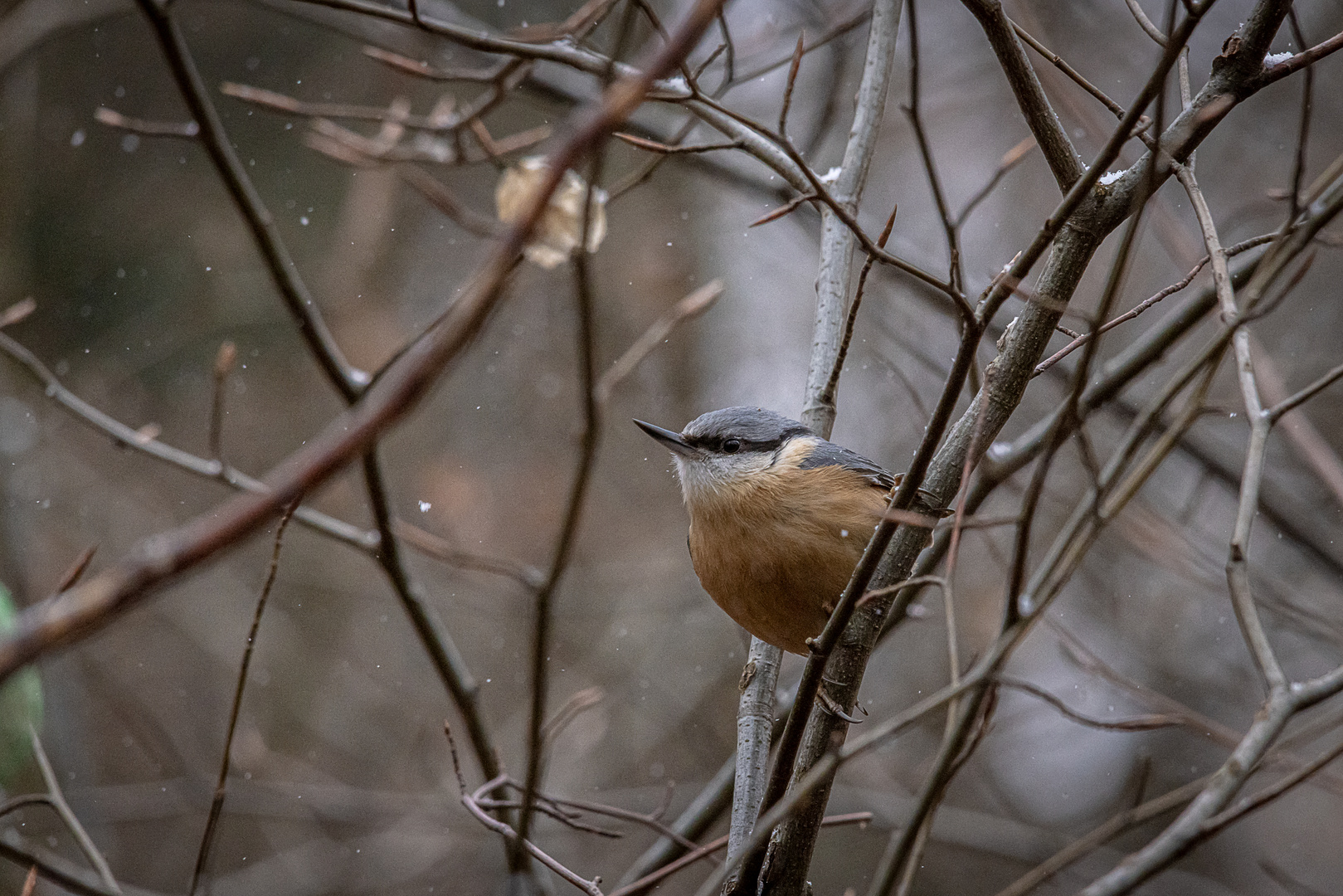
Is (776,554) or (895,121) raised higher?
(895,121)

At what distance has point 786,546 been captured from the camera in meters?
2.99

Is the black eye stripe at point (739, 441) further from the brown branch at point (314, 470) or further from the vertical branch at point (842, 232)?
the brown branch at point (314, 470)

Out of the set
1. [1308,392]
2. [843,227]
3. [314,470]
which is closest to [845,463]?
[843,227]

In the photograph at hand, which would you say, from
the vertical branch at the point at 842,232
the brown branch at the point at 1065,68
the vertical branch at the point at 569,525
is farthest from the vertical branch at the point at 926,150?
the vertical branch at the point at 842,232

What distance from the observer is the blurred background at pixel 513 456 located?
621 centimetres

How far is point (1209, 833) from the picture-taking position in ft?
4.82

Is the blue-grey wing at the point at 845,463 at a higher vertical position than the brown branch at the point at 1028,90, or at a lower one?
lower

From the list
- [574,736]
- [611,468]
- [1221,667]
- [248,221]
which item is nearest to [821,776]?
[248,221]

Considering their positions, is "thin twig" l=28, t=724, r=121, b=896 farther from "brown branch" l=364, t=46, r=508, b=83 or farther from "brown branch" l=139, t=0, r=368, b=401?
"brown branch" l=364, t=46, r=508, b=83

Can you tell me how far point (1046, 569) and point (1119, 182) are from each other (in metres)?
0.99

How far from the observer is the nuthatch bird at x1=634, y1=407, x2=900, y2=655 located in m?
2.94

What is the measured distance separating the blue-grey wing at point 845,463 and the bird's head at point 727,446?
49 millimetres

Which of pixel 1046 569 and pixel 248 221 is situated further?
pixel 248 221

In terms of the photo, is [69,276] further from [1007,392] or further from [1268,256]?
[1268,256]
